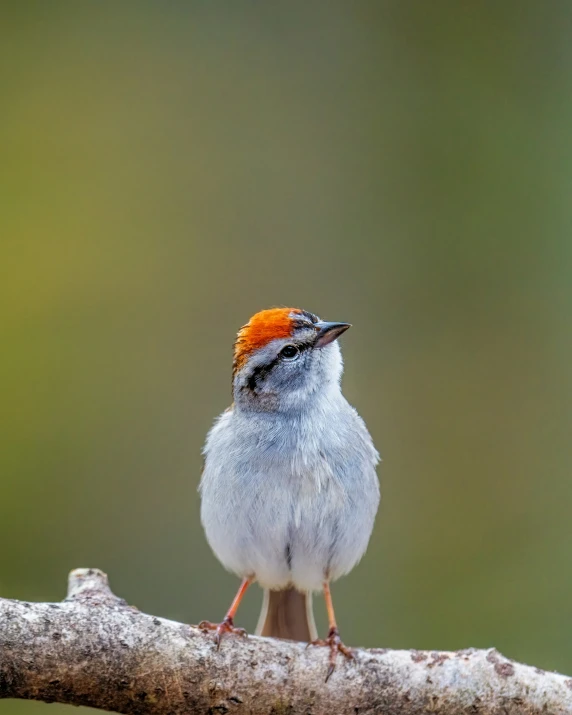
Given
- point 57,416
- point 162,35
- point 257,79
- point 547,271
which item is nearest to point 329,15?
point 257,79

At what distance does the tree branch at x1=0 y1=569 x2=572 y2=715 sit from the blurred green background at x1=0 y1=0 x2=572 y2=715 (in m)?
2.81

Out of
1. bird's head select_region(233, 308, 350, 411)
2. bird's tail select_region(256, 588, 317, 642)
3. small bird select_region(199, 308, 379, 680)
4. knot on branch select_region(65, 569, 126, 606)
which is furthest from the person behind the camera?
bird's tail select_region(256, 588, 317, 642)

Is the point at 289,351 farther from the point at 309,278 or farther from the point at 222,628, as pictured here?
the point at 309,278

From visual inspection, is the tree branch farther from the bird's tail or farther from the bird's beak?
the bird's beak

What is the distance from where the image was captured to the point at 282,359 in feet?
Result: 11.7

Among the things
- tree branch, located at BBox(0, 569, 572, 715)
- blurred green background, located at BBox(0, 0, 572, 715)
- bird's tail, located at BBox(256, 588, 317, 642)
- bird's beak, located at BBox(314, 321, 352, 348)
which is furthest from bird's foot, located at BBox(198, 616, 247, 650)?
blurred green background, located at BBox(0, 0, 572, 715)

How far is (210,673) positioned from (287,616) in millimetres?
971

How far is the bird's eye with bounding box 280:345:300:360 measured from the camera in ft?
11.7

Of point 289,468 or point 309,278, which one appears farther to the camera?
point 309,278

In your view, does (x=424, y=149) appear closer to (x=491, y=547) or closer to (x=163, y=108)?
(x=163, y=108)

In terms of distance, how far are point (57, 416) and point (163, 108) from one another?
270 centimetres

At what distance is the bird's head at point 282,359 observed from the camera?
354 cm

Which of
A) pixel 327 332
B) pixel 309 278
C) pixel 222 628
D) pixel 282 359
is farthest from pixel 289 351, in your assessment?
pixel 309 278

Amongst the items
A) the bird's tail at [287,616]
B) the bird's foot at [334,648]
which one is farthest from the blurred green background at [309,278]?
the bird's foot at [334,648]
